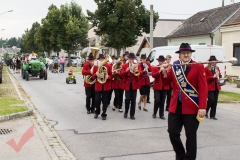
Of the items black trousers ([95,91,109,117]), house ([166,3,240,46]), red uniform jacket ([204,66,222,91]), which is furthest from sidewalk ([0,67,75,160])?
house ([166,3,240,46])

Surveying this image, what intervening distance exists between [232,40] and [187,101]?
21.5 meters

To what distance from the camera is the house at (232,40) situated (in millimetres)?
24875

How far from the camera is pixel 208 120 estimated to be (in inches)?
407

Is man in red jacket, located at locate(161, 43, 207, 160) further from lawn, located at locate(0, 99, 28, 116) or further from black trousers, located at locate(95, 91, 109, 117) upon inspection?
lawn, located at locate(0, 99, 28, 116)

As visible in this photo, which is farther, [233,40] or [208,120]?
[233,40]

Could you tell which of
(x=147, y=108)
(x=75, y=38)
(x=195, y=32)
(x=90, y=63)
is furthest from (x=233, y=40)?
(x=75, y=38)

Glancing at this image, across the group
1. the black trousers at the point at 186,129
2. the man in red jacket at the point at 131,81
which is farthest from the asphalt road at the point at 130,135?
the black trousers at the point at 186,129

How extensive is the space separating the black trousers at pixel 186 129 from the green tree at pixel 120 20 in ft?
110

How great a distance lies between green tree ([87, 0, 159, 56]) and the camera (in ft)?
127

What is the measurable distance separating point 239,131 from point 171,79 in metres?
3.81

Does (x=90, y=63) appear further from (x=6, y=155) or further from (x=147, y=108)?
(x=6, y=155)

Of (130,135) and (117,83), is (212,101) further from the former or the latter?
(130,135)

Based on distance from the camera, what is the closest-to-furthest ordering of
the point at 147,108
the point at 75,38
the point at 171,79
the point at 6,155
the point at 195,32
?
the point at 171,79, the point at 6,155, the point at 147,108, the point at 195,32, the point at 75,38

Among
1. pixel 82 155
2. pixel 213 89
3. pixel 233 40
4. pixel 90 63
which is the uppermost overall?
pixel 233 40
